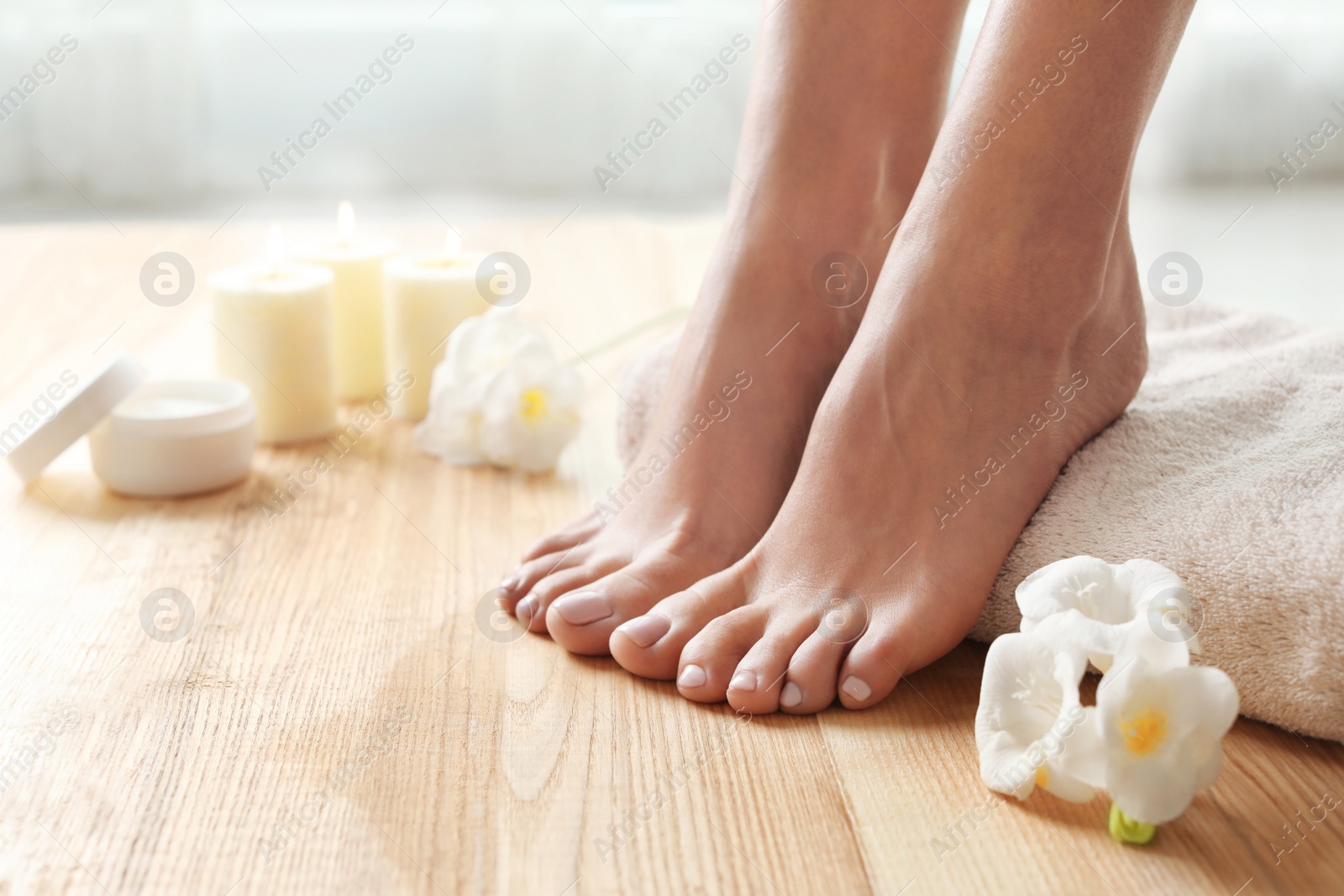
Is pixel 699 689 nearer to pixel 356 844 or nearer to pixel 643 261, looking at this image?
pixel 356 844

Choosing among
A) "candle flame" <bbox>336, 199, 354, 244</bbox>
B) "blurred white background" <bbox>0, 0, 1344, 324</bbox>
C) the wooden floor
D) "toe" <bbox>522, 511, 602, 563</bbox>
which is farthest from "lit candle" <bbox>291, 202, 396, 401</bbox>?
"blurred white background" <bbox>0, 0, 1344, 324</bbox>

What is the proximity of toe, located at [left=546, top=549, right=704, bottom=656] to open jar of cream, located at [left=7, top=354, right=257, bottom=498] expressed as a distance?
44 cm

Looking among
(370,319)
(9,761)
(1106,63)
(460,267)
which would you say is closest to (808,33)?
(1106,63)

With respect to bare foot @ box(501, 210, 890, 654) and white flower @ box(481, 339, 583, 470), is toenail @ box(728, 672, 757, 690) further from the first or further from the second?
white flower @ box(481, 339, 583, 470)

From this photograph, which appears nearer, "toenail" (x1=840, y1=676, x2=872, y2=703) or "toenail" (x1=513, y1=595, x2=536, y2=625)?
"toenail" (x1=840, y1=676, x2=872, y2=703)

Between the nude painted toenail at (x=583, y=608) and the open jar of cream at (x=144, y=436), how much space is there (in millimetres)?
450

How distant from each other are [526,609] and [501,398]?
0.34 meters

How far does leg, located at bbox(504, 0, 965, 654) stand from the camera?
0.92m

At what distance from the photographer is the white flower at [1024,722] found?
2.10ft

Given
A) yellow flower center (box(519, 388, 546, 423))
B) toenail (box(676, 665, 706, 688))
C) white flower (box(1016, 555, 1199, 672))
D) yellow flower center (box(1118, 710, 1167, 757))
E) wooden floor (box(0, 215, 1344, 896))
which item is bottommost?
wooden floor (box(0, 215, 1344, 896))

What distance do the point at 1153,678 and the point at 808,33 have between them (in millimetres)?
595

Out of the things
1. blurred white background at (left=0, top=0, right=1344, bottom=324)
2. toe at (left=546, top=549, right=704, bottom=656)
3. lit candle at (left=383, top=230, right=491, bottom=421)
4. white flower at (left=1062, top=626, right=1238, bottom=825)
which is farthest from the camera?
blurred white background at (left=0, top=0, right=1344, bottom=324)

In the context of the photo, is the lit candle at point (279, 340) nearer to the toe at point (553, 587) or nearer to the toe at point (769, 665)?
the toe at point (553, 587)

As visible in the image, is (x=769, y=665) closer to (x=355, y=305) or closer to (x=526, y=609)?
(x=526, y=609)
